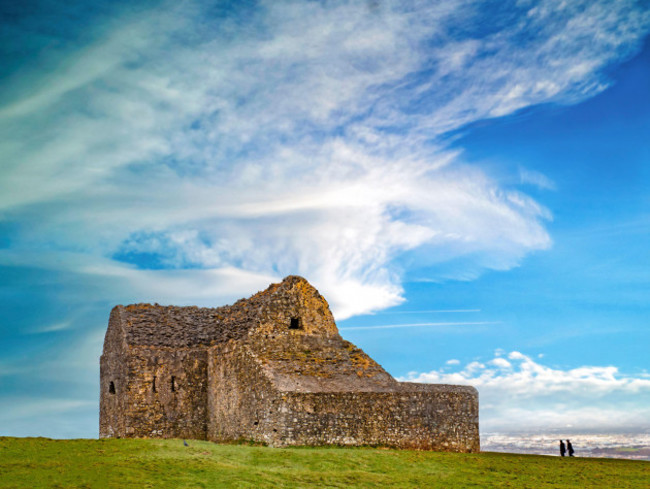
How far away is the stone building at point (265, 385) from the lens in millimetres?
22047

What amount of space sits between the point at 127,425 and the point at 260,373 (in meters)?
6.86

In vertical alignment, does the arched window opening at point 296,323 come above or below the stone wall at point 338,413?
above

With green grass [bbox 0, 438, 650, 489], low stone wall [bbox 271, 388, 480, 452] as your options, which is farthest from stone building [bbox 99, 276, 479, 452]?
green grass [bbox 0, 438, 650, 489]

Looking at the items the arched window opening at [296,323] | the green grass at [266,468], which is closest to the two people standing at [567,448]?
the green grass at [266,468]

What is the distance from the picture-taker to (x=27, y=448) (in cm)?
1694

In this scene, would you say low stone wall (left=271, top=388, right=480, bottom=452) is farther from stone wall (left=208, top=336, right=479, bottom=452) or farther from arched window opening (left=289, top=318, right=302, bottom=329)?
arched window opening (left=289, top=318, right=302, bottom=329)

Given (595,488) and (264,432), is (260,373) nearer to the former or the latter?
(264,432)

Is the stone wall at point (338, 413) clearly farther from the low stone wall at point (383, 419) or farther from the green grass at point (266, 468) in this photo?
the green grass at point (266, 468)

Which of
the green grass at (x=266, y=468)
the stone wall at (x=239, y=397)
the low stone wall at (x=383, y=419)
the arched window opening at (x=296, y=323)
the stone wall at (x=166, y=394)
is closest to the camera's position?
the green grass at (x=266, y=468)

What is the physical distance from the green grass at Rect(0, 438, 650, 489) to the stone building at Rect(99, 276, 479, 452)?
1425mm

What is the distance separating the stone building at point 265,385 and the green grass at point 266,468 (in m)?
1.42

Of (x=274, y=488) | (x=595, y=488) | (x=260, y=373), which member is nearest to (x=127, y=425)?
(x=260, y=373)

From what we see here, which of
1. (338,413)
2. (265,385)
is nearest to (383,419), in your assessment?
(338,413)

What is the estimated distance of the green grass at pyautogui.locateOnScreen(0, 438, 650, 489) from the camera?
14.8m
